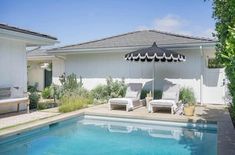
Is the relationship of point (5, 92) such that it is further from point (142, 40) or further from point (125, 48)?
point (142, 40)

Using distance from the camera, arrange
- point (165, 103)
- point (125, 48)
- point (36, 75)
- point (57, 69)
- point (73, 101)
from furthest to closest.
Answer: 1. point (36, 75)
2. point (57, 69)
3. point (125, 48)
4. point (73, 101)
5. point (165, 103)

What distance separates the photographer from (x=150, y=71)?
18344 mm

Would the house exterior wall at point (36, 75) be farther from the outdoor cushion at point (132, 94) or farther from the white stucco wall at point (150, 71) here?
the outdoor cushion at point (132, 94)

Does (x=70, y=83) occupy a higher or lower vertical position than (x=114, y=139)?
higher

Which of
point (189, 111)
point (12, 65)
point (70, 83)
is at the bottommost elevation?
point (189, 111)

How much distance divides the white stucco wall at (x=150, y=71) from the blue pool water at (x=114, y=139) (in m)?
5.75

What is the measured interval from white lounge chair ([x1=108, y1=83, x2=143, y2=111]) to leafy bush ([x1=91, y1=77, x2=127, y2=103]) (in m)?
1.93

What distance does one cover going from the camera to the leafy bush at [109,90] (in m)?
18.0

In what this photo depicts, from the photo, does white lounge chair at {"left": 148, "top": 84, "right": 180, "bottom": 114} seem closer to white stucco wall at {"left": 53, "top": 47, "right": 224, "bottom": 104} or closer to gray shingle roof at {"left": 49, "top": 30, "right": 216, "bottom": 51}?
white stucco wall at {"left": 53, "top": 47, "right": 224, "bottom": 104}

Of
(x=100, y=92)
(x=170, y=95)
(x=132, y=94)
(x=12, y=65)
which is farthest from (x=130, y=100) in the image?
(x=12, y=65)

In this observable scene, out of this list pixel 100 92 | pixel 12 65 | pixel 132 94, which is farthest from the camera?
pixel 100 92

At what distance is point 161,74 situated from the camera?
18016mm

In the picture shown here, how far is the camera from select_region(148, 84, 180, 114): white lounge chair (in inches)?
534

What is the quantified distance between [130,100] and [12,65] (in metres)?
6.35
